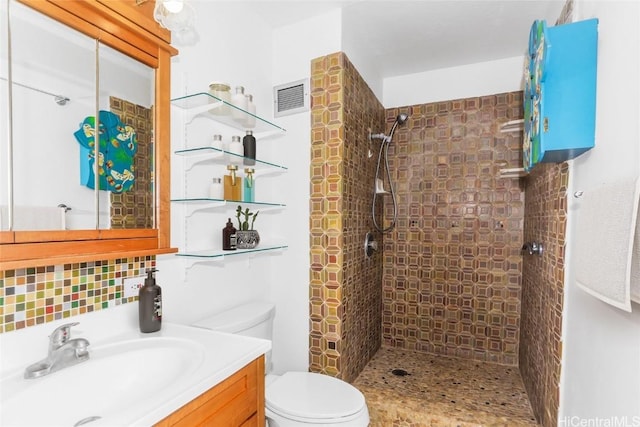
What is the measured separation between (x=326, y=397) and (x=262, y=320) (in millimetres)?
507

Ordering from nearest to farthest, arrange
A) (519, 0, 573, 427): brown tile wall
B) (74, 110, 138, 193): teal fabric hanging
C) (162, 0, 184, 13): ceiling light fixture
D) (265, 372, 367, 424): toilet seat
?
(74, 110, 138, 193): teal fabric hanging → (162, 0, 184, 13): ceiling light fixture → (265, 372, 367, 424): toilet seat → (519, 0, 573, 427): brown tile wall

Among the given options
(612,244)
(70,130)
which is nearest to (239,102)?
Answer: (70,130)

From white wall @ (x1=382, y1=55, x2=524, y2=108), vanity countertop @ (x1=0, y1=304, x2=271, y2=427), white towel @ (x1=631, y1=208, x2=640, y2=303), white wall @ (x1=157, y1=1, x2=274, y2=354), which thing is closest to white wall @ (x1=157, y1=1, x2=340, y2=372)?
white wall @ (x1=157, y1=1, x2=274, y2=354)

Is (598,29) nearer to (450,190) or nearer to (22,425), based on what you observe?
(450,190)

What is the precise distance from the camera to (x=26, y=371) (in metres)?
0.88

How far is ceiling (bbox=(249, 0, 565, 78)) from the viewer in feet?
6.12

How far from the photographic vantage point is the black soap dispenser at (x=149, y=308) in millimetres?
1208

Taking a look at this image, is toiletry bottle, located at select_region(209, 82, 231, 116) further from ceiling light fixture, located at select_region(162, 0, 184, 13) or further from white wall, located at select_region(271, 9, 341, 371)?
white wall, located at select_region(271, 9, 341, 371)

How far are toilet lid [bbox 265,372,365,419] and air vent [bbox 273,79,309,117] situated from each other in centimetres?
154

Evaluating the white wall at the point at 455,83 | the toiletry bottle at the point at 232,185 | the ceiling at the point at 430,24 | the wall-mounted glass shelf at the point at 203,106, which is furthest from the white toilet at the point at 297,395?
the white wall at the point at 455,83

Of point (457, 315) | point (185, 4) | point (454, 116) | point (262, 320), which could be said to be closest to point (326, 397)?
point (262, 320)

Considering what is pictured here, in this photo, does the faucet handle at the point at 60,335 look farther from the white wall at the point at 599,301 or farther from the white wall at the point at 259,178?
the white wall at the point at 599,301

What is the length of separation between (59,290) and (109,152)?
48 cm

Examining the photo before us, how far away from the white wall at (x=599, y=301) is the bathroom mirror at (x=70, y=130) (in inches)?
60.4
